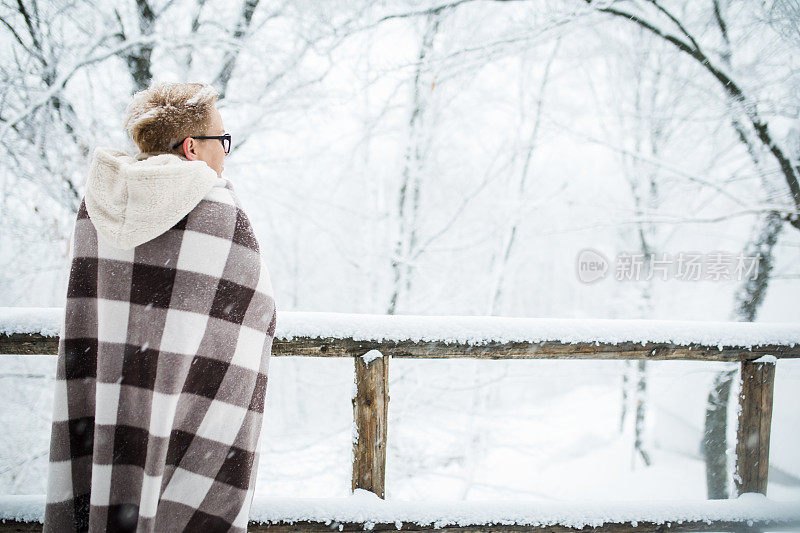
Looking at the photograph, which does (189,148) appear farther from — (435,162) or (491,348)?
(435,162)

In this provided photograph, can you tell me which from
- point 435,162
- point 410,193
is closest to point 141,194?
point 410,193

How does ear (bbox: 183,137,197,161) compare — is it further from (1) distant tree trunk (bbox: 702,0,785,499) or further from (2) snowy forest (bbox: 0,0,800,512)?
(1) distant tree trunk (bbox: 702,0,785,499)

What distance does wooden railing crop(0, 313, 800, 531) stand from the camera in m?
1.61

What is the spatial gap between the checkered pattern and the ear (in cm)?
12

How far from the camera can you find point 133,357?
3.24ft

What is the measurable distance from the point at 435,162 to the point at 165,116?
527 centimetres

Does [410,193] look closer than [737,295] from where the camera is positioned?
No

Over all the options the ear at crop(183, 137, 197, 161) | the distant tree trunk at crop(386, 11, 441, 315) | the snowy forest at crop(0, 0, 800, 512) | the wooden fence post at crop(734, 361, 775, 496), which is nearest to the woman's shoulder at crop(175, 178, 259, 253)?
the ear at crop(183, 137, 197, 161)

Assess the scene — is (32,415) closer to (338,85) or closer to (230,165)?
(230,165)

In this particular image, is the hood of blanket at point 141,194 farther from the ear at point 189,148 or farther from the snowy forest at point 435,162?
the snowy forest at point 435,162

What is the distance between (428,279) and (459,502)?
4.38m

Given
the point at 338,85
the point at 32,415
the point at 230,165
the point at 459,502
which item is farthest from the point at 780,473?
the point at 32,415

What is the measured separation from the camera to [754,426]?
186 centimetres

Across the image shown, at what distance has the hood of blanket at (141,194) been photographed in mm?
917
